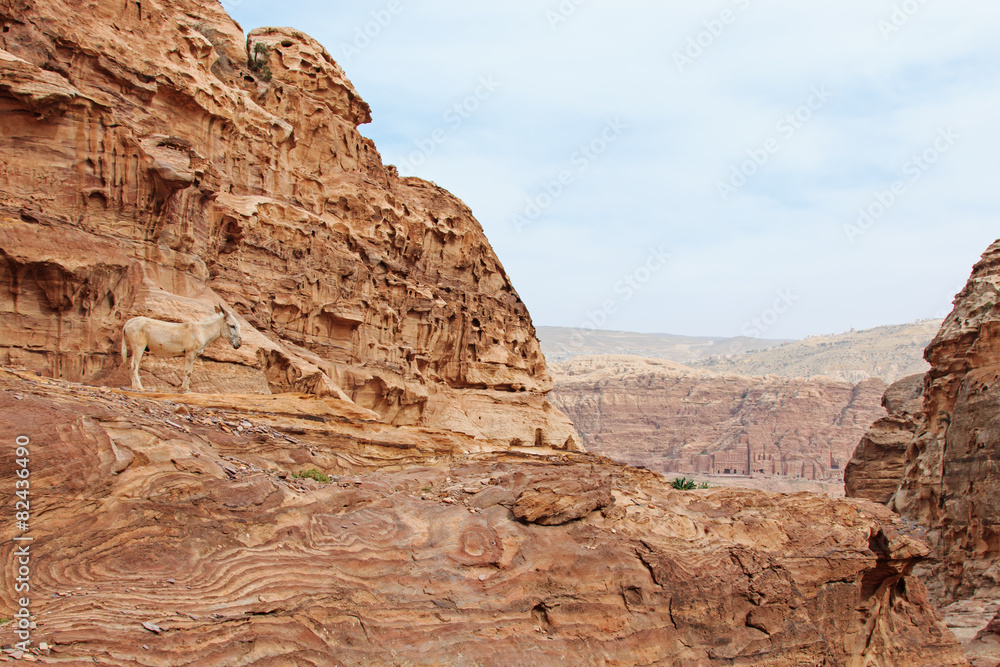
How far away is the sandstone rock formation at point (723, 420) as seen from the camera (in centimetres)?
10925

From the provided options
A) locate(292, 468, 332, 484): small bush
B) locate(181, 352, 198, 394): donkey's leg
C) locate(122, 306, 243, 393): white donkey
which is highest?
locate(122, 306, 243, 393): white donkey

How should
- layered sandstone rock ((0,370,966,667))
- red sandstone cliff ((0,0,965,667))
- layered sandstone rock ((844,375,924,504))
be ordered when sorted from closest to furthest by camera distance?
layered sandstone rock ((0,370,966,667))
red sandstone cliff ((0,0,965,667))
layered sandstone rock ((844,375,924,504))

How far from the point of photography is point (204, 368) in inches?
718

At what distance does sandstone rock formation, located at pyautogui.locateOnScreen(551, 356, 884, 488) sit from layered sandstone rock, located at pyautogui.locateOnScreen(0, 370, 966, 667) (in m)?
88.9

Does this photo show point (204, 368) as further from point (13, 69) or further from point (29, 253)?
point (13, 69)

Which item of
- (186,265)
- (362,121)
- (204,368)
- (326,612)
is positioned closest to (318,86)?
(362,121)

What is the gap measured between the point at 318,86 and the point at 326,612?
2726cm

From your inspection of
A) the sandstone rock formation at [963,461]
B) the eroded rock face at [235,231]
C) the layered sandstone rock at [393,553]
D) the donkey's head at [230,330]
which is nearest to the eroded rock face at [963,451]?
the sandstone rock formation at [963,461]

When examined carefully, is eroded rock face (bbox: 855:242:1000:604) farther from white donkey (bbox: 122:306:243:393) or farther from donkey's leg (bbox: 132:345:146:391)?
donkey's leg (bbox: 132:345:146:391)

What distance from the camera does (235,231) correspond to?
79.7 feet

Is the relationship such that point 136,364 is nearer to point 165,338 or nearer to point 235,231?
point 165,338

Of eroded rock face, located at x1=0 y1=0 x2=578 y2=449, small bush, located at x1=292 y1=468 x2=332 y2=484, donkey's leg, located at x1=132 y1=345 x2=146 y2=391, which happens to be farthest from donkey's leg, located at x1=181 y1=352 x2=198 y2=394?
small bush, located at x1=292 y1=468 x2=332 y2=484

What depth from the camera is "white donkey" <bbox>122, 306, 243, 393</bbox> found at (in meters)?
15.1

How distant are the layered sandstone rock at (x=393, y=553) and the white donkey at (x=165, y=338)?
1.36 meters
